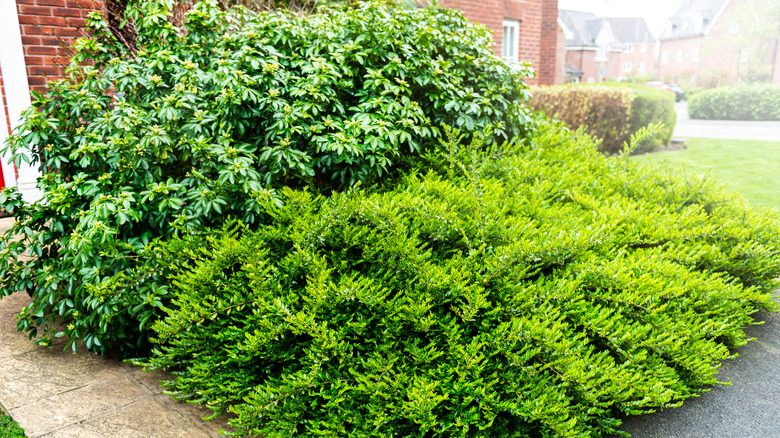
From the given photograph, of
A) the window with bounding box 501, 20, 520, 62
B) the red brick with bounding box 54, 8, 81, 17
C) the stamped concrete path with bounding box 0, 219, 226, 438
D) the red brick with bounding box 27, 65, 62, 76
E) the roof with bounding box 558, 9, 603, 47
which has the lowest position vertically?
the stamped concrete path with bounding box 0, 219, 226, 438

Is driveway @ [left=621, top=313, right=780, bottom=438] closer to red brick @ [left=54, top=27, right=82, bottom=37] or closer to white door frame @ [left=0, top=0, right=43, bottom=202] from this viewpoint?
white door frame @ [left=0, top=0, right=43, bottom=202]

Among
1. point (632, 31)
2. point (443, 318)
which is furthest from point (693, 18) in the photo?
point (443, 318)

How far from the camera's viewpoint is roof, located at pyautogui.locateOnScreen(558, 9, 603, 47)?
53.0m

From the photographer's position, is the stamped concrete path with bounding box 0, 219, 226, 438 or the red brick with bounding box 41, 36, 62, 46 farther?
the red brick with bounding box 41, 36, 62, 46

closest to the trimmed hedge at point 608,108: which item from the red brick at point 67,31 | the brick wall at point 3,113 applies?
the red brick at point 67,31

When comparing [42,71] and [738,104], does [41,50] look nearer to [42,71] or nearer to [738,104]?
[42,71]

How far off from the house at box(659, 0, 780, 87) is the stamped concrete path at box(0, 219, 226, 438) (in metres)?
41.5

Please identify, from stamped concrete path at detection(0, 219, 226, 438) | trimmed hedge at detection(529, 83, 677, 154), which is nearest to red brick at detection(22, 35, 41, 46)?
stamped concrete path at detection(0, 219, 226, 438)

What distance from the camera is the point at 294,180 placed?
13.0 feet

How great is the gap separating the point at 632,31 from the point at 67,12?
79984 millimetres

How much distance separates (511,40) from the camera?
1255cm

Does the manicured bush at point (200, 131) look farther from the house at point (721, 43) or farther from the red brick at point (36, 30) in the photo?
the house at point (721, 43)

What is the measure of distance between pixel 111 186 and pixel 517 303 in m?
2.61

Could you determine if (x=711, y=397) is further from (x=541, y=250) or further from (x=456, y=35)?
(x=456, y=35)
